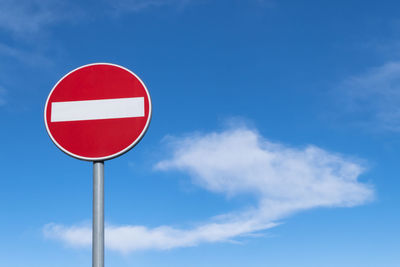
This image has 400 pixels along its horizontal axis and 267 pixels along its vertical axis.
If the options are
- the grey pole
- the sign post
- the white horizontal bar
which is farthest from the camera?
the white horizontal bar

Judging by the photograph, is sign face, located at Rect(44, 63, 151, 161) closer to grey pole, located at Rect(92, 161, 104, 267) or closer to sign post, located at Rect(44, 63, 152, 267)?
sign post, located at Rect(44, 63, 152, 267)

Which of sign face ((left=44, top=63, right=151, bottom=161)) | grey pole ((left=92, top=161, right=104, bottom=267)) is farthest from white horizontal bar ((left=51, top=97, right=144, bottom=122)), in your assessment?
grey pole ((left=92, top=161, right=104, bottom=267))

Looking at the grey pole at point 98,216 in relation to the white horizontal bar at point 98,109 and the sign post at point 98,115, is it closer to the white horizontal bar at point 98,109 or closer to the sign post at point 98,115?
the sign post at point 98,115

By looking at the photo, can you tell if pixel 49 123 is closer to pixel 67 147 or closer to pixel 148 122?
pixel 67 147

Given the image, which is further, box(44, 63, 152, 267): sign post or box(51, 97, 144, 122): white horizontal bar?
box(51, 97, 144, 122): white horizontal bar

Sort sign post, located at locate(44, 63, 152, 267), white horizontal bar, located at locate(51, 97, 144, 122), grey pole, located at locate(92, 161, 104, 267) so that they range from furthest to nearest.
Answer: white horizontal bar, located at locate(51, 97, 144, 122) < sign post, located at locate(44, 63, 152, 267) < grey pole, located at locate(92, 161, 104, 267)

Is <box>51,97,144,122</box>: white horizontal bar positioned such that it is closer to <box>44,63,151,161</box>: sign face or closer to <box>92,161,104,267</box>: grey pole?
<box>44,63,151,161</box>: sign face

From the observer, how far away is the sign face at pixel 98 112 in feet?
9.53

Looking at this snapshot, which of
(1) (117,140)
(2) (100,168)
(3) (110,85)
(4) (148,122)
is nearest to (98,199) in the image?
(2) (100,168)

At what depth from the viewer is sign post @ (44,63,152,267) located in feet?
9.44

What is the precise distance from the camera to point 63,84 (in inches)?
127

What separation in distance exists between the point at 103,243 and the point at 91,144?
0.66 m

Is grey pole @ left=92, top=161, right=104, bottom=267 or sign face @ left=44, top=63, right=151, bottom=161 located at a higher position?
sign face @ left=44, top=63, right=151, bottom=161

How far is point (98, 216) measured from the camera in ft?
8.76
